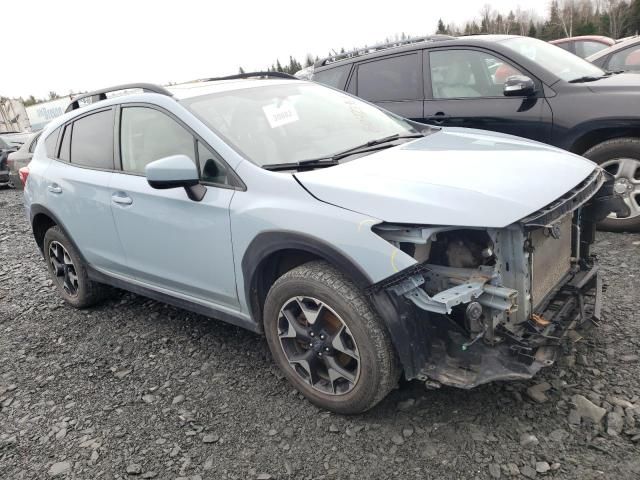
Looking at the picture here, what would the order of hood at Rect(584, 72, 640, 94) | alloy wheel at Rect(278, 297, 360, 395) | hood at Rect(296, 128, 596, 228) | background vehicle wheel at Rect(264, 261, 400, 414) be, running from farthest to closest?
1. hood at Rect(584, 72, 640, 94)
2. alloy wheel at Rect(278, 297, 360, 395)
3. background vehicle wheel at Rect(264, 261, 400, 414)
4. hood at Rect(296, 128, 596, 228)

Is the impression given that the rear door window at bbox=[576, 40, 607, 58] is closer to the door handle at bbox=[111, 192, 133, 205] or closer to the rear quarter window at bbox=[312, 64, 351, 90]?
Answer: the rear quarter window at bbox=[312, 64, 351, 90]

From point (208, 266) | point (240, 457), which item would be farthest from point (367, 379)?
point (208, 266)

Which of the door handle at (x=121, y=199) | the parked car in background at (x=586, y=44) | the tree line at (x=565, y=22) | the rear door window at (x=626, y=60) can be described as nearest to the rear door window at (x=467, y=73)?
the rear door window at (x=626, y=60)

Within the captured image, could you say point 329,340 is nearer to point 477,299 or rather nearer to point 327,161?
point 477,299

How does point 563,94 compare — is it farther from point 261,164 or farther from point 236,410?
point 236,410

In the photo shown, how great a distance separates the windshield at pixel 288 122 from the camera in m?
2.82

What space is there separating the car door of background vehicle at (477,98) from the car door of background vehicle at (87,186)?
3.12 m

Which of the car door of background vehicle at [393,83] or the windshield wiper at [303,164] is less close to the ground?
the car door of background vehicle at [393,83]

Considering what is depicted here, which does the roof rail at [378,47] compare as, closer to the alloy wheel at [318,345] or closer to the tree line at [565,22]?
the alloy wheel at [318,345]

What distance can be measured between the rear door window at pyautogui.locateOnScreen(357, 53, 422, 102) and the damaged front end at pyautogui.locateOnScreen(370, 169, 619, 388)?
323 cm

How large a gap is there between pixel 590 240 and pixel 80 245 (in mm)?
3570

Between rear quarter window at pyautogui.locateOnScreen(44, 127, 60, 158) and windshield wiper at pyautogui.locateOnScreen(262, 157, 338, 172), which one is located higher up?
rear quarter window at pyautogui.locateOnScreen(44, 127, 60, 158)

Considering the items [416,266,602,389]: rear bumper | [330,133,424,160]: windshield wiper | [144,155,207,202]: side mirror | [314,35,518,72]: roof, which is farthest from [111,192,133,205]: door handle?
[314,35,518,72]: roof

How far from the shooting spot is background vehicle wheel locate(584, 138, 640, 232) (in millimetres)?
4172
